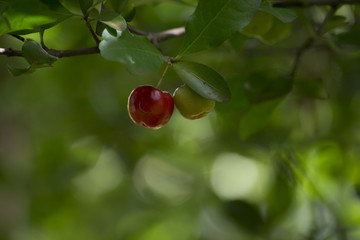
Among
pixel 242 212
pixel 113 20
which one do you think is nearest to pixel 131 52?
pixel 113 20

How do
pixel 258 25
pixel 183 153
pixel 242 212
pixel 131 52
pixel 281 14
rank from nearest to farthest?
pixel 131 52
pixel 281 14
pixel 258 25
pixel 242 212
pixel 183 153

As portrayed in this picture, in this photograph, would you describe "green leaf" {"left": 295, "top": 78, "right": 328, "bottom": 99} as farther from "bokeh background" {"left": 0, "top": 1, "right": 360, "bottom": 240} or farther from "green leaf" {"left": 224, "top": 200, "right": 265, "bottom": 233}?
"green leaf" {"left": 224, "top": 200, "right": 265, "bottom": 233}

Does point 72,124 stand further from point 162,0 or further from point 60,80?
point 162,0

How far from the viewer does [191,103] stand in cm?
72

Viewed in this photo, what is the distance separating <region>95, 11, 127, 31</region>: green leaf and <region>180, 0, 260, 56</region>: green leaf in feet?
0.37

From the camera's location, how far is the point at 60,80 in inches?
70.6

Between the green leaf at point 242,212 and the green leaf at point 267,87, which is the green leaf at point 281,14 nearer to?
the green leaf at point 267,87

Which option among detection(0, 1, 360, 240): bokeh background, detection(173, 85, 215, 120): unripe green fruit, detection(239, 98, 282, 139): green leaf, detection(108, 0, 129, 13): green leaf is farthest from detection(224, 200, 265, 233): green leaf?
detection(108, 0, 129, 13): green leaf

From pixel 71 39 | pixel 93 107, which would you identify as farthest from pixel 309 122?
pixel 71 39

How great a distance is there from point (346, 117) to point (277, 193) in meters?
0.45

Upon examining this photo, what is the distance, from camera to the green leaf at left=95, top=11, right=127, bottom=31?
1.95 feet

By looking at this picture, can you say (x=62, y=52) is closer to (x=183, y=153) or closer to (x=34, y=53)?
(x=34, y=53)

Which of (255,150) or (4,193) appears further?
(4,193)

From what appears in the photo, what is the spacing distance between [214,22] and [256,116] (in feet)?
1.31
